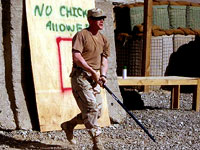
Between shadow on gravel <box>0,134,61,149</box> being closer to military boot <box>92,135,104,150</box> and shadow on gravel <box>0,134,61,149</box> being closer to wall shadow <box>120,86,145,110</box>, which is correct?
military boot <box>92,135,104,150</box>

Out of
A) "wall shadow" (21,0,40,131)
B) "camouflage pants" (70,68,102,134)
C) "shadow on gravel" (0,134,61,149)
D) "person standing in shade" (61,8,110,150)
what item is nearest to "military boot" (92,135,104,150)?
"person standing in shade" (61,8,110,150)

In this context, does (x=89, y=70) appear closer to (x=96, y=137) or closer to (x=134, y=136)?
(x=96, y=137)

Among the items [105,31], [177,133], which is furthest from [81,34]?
[177,133]

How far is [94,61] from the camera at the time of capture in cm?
639

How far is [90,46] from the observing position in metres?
6.30

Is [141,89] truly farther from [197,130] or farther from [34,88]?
[34,88]

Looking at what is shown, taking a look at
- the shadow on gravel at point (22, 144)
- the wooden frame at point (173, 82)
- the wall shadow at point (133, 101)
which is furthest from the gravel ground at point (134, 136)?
the wall shadow at point (133, 101)

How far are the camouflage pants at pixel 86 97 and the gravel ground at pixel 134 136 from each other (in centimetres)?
59

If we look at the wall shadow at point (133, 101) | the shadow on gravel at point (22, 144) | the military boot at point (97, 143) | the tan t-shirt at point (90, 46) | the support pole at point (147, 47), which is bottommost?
the wall shadow at point (133, 101)

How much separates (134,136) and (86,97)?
1614 millimetres

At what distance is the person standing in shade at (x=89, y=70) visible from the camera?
624 centimetres

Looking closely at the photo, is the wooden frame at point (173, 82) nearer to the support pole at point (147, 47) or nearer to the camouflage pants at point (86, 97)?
the support pole at point (147, 47)

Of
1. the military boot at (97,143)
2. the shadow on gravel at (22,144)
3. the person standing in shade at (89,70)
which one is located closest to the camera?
the person standing in shade at (89,70)

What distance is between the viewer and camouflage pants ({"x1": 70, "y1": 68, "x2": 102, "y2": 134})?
6.26 meters
